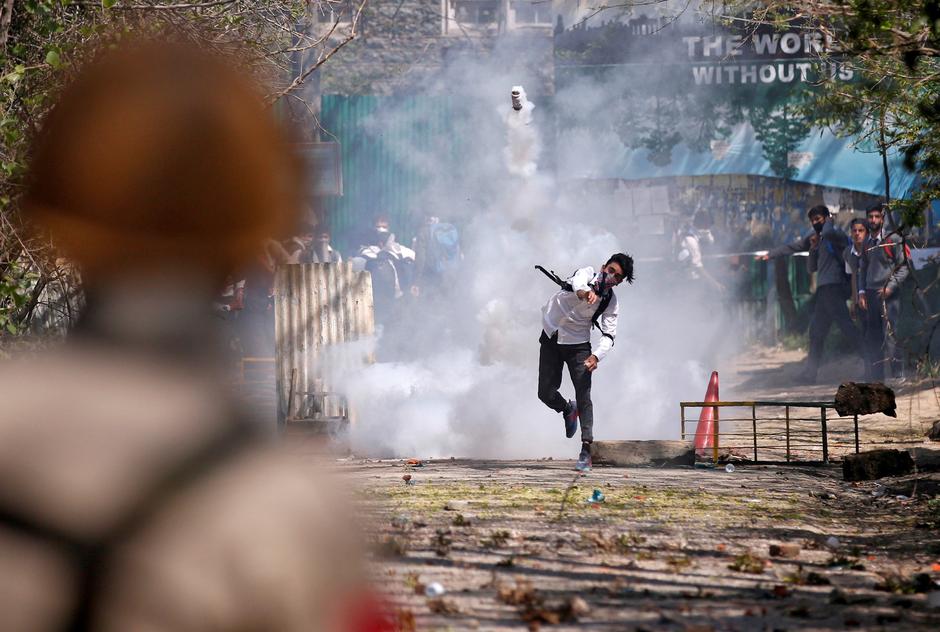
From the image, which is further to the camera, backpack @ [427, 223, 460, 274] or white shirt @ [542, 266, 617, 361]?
backpack @ [427, 223, 460, 274]

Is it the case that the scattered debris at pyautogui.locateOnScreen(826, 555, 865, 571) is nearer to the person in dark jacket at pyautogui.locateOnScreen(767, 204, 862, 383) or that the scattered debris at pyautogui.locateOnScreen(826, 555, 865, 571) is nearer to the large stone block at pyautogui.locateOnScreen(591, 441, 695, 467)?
the large stone block at pyautogui.locateOnScreen(591, 441, 695, 467)

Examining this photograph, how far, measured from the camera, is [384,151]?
24516 millimetres

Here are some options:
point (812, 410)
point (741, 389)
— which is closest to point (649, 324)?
point (741, 389)

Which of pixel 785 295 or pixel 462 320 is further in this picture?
pixel 785 295

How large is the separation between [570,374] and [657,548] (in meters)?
4.17

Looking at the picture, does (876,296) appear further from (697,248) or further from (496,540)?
(496,540)

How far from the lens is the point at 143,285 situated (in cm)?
129

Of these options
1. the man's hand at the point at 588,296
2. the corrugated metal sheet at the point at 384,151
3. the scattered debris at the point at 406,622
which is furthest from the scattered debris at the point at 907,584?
the corrugated metal sheet at the point at 384,151

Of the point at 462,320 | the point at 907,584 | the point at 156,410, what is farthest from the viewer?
the point at 462,320

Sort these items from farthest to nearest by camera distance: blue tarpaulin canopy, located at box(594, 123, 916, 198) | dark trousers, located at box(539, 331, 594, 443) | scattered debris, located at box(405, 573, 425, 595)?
blue tarpaulin canopy, located at box(594, 123, 916, 198)
dark trousers, located at box(539, 331, 594, 443)
scattered debris, located at box(405, 573, 425, 595)

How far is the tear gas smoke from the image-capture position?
1391 centimetres

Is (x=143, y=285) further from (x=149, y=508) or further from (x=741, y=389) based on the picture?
(x=741, y=389)

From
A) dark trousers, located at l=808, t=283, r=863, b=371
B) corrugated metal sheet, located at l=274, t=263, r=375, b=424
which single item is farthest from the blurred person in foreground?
dark trousers, located at l=808, t=283, r=863, b=371

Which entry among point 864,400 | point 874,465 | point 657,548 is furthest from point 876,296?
point 657,548
